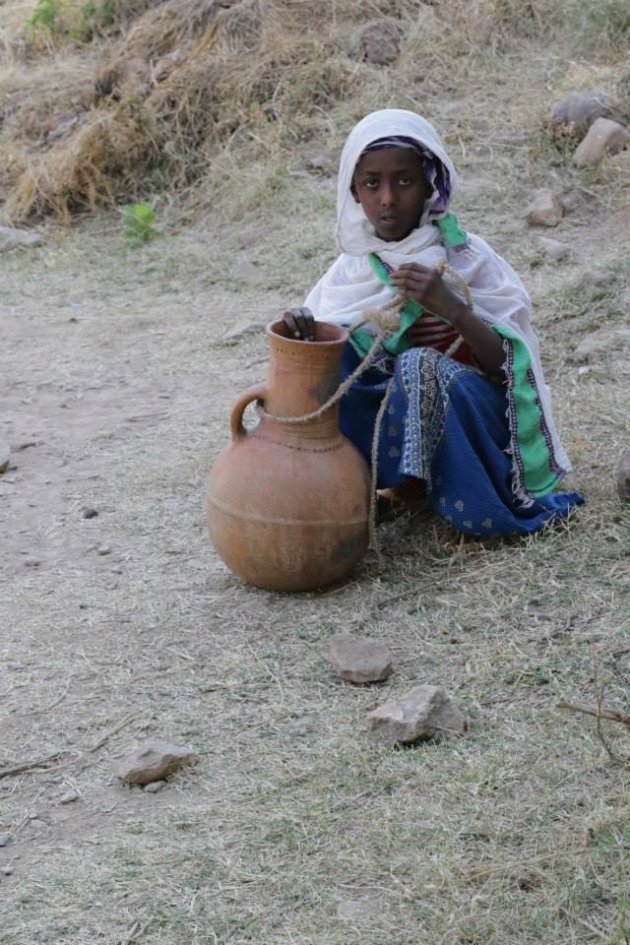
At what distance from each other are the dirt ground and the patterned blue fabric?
106 millimetres

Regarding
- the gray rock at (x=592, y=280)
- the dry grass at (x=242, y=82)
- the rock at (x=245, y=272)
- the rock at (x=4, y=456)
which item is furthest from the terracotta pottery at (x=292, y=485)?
the dry grass at (x=242, y=82)

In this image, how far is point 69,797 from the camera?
8.91ft

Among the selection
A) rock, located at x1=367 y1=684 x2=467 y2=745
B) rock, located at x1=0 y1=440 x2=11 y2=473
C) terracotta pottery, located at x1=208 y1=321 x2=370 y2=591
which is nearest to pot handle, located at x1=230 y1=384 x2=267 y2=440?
terracotta pottery, located at x1=208 y1=321 x2=370 y2=591

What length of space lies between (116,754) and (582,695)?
1.00 m

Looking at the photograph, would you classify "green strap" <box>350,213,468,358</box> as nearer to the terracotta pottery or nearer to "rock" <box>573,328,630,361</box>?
the terracotta pottery

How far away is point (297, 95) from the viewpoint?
8.05m

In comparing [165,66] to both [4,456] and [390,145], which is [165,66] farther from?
[390,145]

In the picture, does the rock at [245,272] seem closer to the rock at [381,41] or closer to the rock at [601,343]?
the rock at [381,41]

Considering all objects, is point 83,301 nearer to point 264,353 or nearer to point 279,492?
point 264,353

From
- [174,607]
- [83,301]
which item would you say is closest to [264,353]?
[83,301]

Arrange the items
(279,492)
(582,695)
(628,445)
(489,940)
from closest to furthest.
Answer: (489,940) < (582,695) < (279,492) < (628,445)

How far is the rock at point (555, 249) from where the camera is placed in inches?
238

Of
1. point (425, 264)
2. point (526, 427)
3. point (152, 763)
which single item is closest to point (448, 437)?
point (526, 427)

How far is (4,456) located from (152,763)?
7.68 feet
